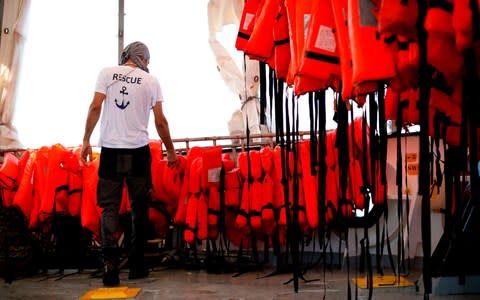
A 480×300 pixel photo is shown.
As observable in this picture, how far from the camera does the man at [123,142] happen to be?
2920mm

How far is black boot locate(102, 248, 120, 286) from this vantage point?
9.20ft

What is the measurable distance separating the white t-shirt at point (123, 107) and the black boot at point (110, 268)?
1.98 ft

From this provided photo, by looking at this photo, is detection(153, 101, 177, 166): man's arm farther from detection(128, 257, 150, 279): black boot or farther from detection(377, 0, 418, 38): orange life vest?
detection(377, 0, 418, 38): orange life vest

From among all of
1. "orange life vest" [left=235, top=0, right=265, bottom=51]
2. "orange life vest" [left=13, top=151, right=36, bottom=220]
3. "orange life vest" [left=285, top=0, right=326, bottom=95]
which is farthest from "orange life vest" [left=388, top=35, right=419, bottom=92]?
"orange life vest" [left=13, top=151, right=36, bottom=220]

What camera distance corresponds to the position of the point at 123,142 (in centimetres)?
296

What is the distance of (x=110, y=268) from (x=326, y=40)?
195cm

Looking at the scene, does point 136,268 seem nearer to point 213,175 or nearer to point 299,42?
point 213,175

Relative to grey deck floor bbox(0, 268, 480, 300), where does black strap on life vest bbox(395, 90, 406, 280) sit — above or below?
above

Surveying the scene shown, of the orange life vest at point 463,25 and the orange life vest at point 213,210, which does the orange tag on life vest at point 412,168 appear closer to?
the orange life vest at point 213,210

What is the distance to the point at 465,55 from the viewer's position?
1080mm

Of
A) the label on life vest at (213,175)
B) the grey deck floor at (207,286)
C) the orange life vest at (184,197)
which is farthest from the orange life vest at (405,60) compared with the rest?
the orange life vest at (184,197)

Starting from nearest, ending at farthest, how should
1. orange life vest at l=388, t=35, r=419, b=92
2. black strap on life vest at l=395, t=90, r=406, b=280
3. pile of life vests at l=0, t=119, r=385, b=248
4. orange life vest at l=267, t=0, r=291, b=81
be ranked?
orange life vest at l=388, t=35, r=419, b=92 → black strap on life vest at l=395, t=90, r=406, b=280 → orange life vest at l=267, t=0, r=291, b=81 → pile of life vests at l=0, t=119, r=385, b=248

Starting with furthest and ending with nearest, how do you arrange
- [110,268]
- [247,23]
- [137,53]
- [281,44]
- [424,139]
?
[137,53] → [110,268] → [247,23] → [281,44] → [424,139]

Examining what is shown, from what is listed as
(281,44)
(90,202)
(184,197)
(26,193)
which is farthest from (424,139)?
(26,193)
